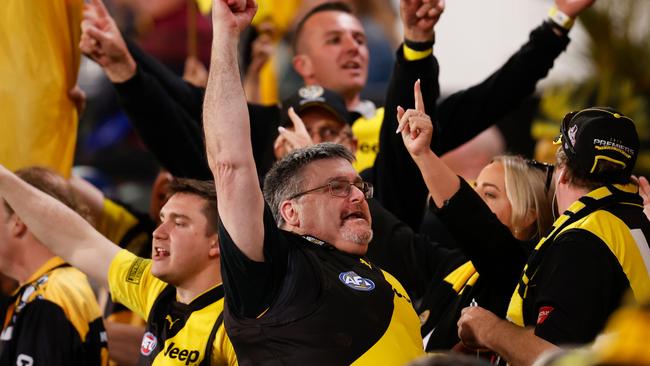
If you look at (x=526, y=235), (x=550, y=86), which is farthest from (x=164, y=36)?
(x=526, y=235)

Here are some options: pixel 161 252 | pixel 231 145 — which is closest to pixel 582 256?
pixel 231 145

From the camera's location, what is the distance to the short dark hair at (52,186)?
4.39 metres

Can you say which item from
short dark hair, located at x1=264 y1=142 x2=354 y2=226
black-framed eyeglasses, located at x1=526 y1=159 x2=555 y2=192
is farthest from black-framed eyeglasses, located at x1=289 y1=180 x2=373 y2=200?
black-framed eyeglasses, located at x1=526 y1=159 x2=555 y2=192

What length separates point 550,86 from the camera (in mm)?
7402

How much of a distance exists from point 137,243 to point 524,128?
9.14 feet

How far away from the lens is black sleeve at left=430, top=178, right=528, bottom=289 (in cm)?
371

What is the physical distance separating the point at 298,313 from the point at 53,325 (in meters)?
1.29

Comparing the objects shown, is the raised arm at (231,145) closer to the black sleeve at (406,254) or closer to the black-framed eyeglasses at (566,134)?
the black-framed eyeglasses at (566,134)

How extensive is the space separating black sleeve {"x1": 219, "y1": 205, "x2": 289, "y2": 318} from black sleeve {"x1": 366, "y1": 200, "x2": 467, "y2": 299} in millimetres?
1144

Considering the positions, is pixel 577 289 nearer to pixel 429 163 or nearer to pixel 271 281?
pixel 429 163

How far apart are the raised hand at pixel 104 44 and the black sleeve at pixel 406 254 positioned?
1353mm

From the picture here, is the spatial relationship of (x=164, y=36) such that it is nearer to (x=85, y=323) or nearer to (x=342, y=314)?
(x=85, y=323)

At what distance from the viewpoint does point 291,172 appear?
367 centimetres

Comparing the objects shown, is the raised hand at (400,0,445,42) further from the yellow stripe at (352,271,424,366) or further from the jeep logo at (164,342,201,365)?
the jeep logo at (164,342,201,365)
